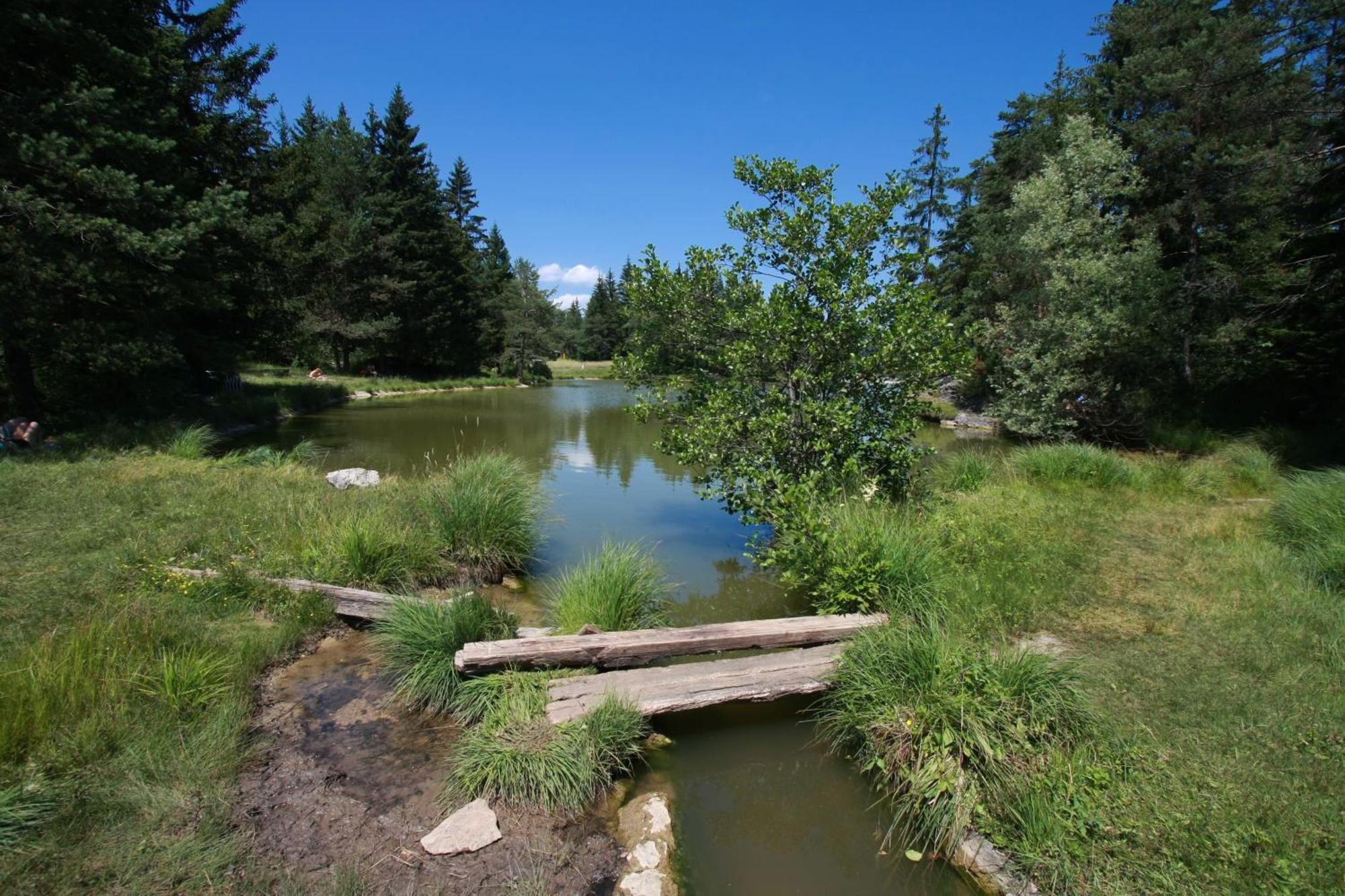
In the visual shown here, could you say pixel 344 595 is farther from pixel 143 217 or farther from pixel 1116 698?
pixel 143 217

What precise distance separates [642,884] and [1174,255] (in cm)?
2421

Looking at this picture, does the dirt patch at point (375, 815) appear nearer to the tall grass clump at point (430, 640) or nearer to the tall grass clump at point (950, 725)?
the tall grass clump at point (430, 640)

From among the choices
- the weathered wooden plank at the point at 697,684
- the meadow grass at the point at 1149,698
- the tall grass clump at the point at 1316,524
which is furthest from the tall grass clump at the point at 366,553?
the tall grass clump at the point at 1316,524

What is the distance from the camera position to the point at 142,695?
3.95 metres

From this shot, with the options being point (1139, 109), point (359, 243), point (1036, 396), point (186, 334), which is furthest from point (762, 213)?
point (359, 243)

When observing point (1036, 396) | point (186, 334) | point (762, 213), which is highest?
point (762, 213)

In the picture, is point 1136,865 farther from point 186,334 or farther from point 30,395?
point 186,334

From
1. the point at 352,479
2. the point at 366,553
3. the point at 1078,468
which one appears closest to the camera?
the point at 366,553

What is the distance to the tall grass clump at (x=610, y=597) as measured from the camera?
5641 millimetres

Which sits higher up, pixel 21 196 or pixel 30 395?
pixel 21 196

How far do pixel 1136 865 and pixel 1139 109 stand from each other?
83.9ft

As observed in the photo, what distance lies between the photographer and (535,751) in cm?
388

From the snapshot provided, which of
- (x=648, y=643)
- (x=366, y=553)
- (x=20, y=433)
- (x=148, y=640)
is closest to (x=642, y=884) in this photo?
(x=648, y=643)

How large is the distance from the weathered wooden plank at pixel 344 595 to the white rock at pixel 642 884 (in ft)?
11.9
